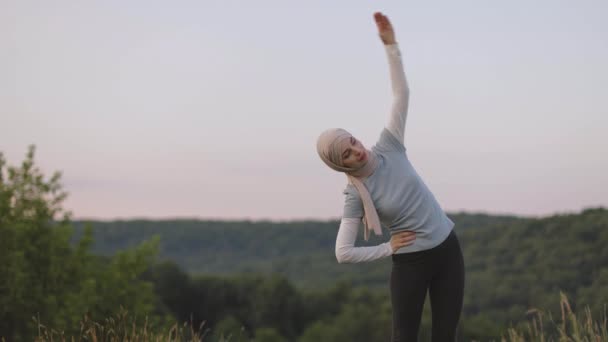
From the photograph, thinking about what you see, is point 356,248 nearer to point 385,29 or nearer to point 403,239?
point 403,239

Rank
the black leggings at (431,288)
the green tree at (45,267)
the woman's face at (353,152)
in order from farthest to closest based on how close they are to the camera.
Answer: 1. the green tree at (45,267)
2. the black leggings at (431,288)
3. the woman's face at (353,152)

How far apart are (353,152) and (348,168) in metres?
0.11

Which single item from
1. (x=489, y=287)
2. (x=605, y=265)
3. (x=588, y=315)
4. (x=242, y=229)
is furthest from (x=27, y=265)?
(x=242, y=229)

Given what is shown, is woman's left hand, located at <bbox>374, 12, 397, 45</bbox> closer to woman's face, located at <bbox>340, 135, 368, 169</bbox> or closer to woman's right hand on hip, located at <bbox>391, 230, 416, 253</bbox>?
woman's face, located at <bbox>340, 135, 368, 169</bbox>

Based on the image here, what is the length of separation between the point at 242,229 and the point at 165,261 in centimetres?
4936

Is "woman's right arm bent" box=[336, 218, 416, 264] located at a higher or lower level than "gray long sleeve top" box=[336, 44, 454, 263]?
lower

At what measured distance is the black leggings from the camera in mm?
4055

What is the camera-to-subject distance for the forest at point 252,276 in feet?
59.5

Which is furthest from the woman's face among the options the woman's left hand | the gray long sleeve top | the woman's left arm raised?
the woman's left hand

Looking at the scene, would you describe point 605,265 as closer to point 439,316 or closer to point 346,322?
point 346,322

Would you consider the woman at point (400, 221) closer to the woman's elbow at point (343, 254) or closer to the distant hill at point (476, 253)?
the woman's elbow at point (343, 254)

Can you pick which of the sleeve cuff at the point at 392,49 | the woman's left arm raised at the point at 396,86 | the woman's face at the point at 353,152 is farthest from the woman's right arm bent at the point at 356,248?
the sleeve cuff at the point at 392,49

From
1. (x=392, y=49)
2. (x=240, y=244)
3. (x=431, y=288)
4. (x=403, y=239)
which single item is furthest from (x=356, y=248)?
(x=240, y=244)

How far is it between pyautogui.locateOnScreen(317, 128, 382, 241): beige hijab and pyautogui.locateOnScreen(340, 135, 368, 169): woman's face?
2cm
